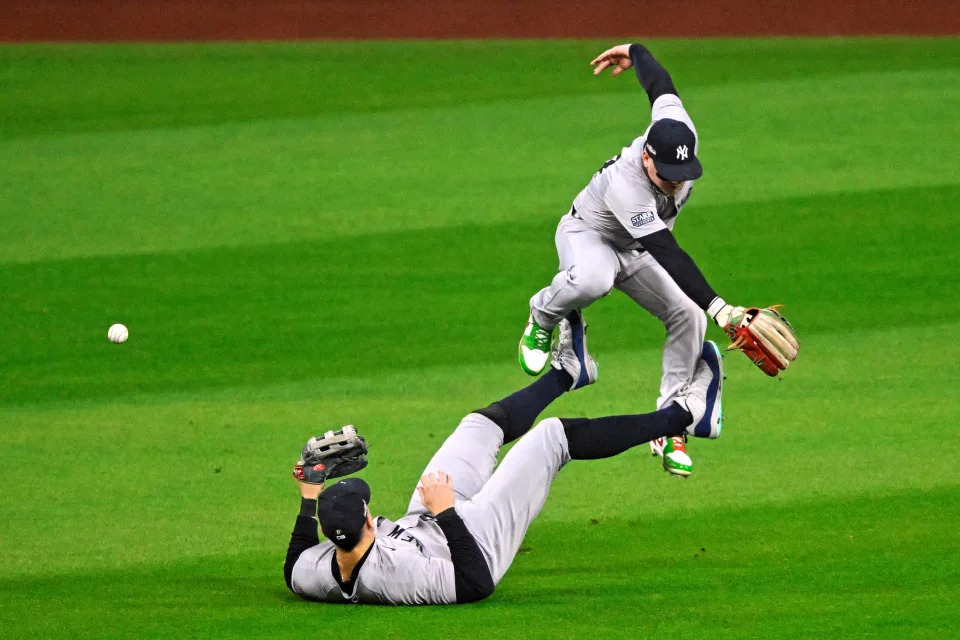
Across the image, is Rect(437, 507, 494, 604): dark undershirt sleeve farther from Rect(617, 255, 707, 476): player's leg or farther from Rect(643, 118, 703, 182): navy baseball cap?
Rect(643, 118, 703, 182): navy baseball cap

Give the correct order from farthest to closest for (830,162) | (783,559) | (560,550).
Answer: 1. (830,162)
2. (560,550)
3. (783,559)

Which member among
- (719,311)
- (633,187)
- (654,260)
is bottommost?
(719,311)

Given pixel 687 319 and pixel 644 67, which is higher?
pixel 644 67

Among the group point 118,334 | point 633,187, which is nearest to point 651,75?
point 633,187

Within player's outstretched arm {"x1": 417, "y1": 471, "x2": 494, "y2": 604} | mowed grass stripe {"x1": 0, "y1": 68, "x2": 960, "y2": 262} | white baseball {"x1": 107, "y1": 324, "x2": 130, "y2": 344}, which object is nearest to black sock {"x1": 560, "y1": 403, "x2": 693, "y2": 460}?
player's outstretched arm {"x1": 417, "y1": 471, "x2": 494, "y2": 604}

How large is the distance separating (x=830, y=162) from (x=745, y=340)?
9507mm

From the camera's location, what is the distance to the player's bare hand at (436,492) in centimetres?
589

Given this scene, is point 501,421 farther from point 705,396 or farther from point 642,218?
point 642,218

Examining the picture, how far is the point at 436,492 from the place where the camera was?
592 cm

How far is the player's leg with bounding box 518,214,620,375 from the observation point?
7.14 meters

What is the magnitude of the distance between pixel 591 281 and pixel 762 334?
1127 mm

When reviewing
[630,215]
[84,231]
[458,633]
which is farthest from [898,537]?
[84,231]

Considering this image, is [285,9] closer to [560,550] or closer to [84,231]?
[84,231]

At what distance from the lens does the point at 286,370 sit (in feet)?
34.8
